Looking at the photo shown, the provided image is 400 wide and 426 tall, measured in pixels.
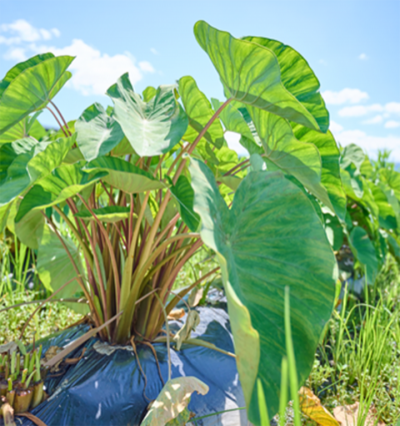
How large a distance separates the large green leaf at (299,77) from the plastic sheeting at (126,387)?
790mm

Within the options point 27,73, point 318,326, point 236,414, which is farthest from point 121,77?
point 236,414

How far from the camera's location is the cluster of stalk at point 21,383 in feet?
2.79

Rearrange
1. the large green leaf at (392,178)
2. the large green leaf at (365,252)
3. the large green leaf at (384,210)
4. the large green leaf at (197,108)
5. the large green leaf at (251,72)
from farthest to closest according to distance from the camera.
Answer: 1. the large green leaf at (392,178)
2. the large green leaf at (384,210)
3. the large green leaf at (365,252)
4. the large green leaf at (197,108)
5. the large green leaf at (251,72)

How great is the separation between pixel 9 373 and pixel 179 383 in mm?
518

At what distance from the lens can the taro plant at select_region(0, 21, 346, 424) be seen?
1.86ft

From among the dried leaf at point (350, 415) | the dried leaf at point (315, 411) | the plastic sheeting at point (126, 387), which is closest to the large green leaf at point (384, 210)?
the dried leaf at point (350, 415)

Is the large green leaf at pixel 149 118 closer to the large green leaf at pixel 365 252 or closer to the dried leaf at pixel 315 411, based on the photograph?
the dried leaf at pixel 315 411

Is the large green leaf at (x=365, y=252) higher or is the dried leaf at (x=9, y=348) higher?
the large green leaf at (x=365, y=252)

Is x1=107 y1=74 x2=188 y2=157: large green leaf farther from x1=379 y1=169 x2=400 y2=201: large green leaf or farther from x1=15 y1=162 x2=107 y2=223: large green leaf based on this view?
x1=379 y1=169 x2=400 y2=201: large green leaf

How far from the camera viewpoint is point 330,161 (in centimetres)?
97

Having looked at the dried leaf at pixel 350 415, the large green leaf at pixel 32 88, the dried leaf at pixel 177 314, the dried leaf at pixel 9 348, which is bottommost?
the dried leaf at pixel 350 415

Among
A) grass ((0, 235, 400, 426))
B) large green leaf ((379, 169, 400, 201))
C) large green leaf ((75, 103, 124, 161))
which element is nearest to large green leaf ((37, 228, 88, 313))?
grass ((0, 235, 400, 426))

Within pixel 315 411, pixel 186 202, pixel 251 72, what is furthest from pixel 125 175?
pixel 315 411

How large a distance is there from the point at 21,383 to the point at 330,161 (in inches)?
41.5
